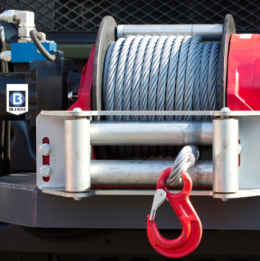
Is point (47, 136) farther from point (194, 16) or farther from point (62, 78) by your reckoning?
point (194, 16)

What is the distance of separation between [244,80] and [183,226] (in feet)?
2.26

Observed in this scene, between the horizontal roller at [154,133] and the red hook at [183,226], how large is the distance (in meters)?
0.19

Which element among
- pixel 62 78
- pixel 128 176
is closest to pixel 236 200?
pixel 128 176

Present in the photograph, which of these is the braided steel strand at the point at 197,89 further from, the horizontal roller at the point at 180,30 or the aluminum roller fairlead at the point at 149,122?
the horizontal roller at the point at 180,30

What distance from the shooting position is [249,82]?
1783 mm

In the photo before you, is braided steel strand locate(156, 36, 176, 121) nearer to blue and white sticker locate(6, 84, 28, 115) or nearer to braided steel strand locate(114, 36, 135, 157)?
braided steel strand locate(114, 36, 135, 157)

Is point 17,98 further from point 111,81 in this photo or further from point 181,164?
point 181,164

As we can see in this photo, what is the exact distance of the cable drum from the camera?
1.92 meters

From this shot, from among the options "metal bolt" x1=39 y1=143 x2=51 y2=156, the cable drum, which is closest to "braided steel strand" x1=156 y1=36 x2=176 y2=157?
the cable drum

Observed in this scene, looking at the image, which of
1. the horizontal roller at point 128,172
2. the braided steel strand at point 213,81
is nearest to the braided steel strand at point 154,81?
the braided steel strand at point 213,81

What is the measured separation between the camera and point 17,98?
6.95ft

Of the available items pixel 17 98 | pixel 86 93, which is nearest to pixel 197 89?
pixel 86 93

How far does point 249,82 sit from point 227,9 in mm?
1130

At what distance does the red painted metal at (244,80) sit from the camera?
176 centimetres
